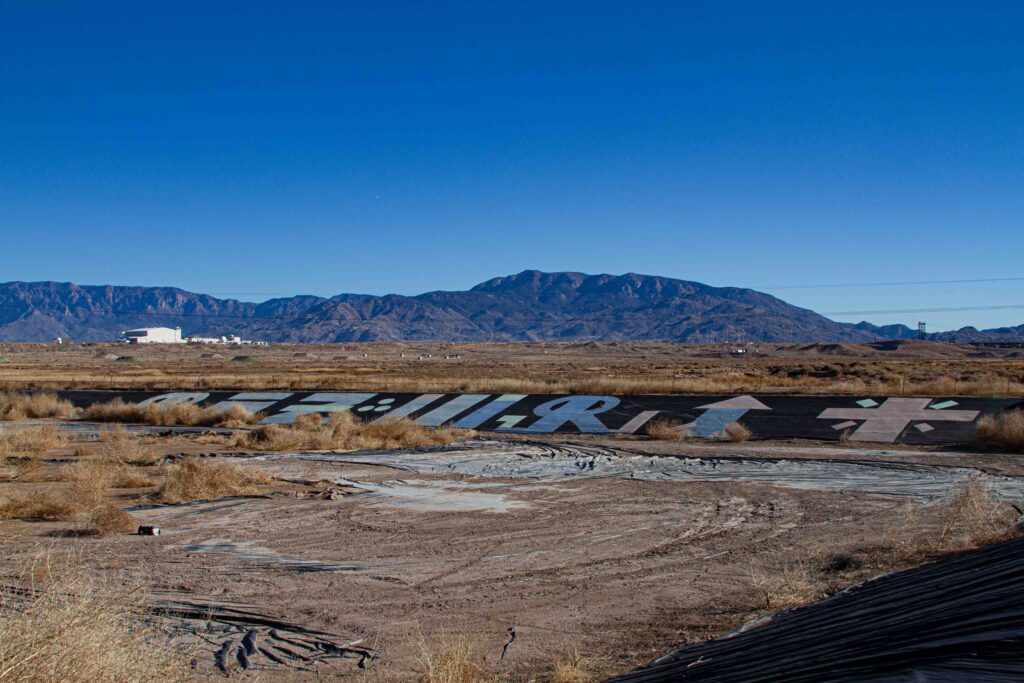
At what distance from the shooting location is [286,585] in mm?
11516

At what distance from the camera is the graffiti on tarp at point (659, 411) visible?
31.5m

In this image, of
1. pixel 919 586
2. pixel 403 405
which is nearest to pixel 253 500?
pixel 919 586

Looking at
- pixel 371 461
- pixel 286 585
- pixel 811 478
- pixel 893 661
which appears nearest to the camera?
pixel 893 661

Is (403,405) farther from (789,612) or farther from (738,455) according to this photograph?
(789,612)

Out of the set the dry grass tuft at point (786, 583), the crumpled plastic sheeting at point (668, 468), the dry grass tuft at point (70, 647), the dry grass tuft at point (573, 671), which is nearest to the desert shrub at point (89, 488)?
the crumpled plastic sheeting at point (668, 468)

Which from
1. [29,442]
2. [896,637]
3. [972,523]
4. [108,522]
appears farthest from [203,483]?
[896,637]

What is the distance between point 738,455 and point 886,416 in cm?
914

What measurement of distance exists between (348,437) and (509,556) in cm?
1997

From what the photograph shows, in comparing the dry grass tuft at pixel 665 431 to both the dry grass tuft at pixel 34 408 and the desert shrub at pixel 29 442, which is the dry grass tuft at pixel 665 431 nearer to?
the desert shrub at pixel 29 442

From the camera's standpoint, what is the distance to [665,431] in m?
32.2

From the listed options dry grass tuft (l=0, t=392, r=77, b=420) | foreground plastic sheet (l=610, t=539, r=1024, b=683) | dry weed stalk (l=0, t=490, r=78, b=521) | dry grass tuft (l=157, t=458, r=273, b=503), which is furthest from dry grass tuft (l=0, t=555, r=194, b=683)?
dry grass tuft (l=0, t=392, r=77, b=420)

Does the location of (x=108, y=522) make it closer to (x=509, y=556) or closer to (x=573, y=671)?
(x=509, y=556)

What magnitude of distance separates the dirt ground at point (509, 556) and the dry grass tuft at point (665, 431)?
10701mm

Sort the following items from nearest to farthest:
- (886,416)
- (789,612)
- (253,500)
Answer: (789,612) → (253,500) → (886,416)
